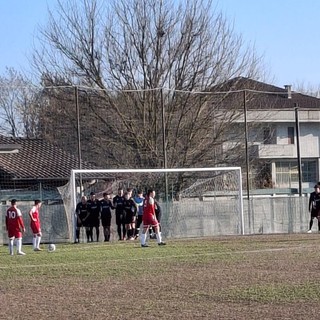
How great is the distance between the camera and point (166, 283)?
16359 mm

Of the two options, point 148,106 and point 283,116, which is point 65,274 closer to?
point 148,106

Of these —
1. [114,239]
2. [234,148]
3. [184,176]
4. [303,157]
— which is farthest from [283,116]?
[114,239]

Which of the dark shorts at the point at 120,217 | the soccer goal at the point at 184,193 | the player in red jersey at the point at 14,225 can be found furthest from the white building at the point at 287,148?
the player in red jersey at the point at 14,225

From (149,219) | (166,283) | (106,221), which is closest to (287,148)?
(106,221)

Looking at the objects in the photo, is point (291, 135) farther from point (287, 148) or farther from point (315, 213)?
point (315, 213)

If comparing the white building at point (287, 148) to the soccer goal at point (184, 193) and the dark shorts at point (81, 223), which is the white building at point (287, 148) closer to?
the soccer goal at point (184, 193)

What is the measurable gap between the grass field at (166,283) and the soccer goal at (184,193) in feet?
26.3

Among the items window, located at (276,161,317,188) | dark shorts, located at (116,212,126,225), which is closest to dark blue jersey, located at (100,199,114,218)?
dark shorts, located at (116,212,126,225)

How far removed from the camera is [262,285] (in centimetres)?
1551

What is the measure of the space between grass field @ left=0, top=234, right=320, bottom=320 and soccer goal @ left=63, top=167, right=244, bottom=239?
8.00m

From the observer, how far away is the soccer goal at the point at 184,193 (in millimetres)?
33928

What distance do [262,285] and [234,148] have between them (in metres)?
31.2

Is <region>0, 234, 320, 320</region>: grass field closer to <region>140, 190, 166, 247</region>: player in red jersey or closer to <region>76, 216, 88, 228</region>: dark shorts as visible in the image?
<region>140, 190, 166, 247</region>: player in red jersey

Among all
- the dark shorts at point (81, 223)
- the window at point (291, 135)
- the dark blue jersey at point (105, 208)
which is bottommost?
the dark shorts at point (81, 223)
